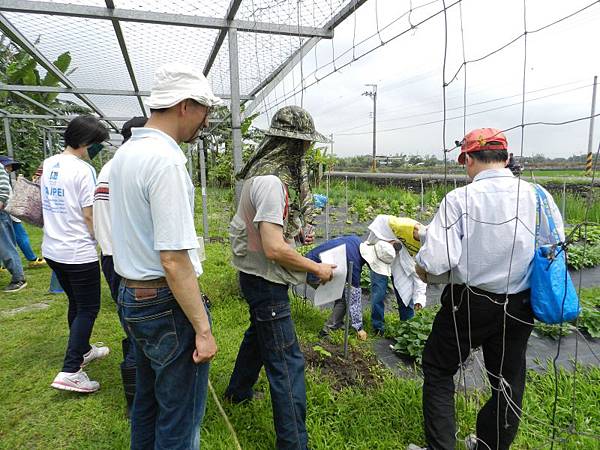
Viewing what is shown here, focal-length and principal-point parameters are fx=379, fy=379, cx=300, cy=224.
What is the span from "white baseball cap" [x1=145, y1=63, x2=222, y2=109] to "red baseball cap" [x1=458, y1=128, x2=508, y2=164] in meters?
1.32

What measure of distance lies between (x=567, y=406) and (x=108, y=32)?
4.78 meters

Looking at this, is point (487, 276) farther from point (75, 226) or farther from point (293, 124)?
point (75, 226)

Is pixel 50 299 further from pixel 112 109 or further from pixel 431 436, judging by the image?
pixel 112 109

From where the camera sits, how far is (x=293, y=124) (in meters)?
1.87

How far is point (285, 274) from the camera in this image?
1872 mm

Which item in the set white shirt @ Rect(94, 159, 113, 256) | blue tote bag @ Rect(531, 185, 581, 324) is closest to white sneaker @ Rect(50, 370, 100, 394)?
white shirt @ Rect(94, 159, 113, 256)

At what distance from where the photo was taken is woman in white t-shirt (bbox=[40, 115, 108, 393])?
2.46 meters

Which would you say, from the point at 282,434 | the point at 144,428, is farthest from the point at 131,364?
the point at 282,434

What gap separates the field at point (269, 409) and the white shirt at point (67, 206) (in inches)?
38.8

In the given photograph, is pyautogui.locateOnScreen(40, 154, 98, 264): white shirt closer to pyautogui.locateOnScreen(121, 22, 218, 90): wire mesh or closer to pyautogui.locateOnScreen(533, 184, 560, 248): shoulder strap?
pyautogui.locateOnScreen(121, 22, 218, 90): wire mesh

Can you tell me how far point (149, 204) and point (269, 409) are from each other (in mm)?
1688

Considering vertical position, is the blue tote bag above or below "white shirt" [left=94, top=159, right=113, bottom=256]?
below

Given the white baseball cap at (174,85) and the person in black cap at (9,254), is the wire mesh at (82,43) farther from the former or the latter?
the white baseball cap at (174,85)

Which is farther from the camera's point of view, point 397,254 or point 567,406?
point 397,254
